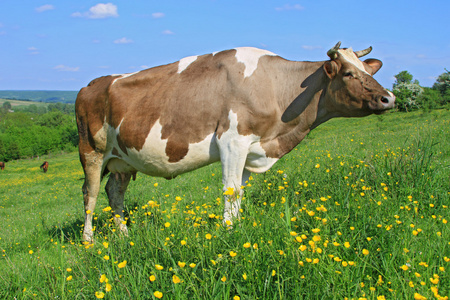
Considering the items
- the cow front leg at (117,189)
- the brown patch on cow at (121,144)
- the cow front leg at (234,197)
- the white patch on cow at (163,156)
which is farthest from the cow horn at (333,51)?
the cow front leg at (117,189)

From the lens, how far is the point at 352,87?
445 cm

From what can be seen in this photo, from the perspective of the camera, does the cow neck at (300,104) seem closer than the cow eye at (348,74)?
No

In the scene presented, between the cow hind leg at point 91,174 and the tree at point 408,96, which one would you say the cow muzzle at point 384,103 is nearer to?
the cow hind leg at point 91,174

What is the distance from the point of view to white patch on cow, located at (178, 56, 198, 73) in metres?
5.30

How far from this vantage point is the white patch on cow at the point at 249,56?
478 centimetres

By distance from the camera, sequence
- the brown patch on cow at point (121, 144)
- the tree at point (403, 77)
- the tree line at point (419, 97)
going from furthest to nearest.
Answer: the tree at point (403, 77), the tree line at point (419, 97), the brown patch on cow at point (121, 144)

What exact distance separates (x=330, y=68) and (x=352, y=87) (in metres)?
0.36

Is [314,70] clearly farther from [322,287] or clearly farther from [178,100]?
[322,287]

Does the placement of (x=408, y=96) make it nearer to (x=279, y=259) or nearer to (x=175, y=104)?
(x=175, y=104)

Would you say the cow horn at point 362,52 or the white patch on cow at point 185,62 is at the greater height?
the cow horn at point 362,52

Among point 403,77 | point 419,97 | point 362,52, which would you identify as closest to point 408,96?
point 419,97

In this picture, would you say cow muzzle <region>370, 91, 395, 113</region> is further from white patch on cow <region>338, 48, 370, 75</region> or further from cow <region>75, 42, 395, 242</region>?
white patch on cow <region>338, 48, 370, 75</region>

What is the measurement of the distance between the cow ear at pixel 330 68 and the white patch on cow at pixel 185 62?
194cm

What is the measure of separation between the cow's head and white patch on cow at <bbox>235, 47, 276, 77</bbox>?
0.94m
